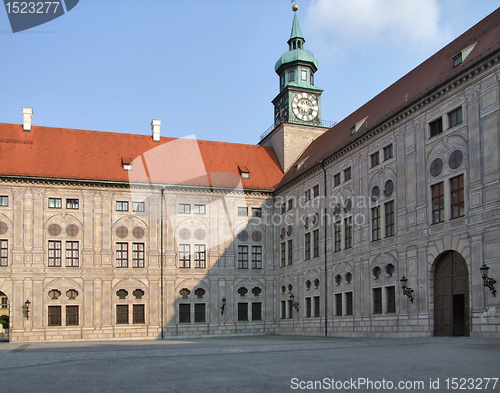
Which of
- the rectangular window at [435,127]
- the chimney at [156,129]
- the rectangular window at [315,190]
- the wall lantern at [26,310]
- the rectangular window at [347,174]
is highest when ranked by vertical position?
the chimney at [156,129]

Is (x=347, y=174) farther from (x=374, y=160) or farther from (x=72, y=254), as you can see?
(x=72, y=254)

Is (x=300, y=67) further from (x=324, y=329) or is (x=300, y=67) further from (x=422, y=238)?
(x=422, y=238)

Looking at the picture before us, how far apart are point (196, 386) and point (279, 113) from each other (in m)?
51.0

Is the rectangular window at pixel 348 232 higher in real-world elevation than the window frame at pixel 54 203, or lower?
lower

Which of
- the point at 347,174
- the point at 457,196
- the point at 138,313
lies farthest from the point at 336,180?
the point at 138,313

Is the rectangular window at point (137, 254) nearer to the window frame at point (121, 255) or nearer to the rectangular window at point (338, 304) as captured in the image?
the window frame at point (121, 255)

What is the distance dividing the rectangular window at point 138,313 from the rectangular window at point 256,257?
10453mm

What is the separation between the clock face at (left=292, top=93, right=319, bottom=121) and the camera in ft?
200

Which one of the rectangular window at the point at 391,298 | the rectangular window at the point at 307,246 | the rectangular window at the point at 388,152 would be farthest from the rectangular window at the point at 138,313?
the rectangular window at the point at 388,152

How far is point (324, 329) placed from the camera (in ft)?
146

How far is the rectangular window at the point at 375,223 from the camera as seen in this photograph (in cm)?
3856

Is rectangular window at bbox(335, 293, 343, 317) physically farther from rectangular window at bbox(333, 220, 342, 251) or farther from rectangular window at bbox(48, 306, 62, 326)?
rectangular window at bbox(48, 306, 62, 326)

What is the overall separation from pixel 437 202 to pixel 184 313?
2676 cm

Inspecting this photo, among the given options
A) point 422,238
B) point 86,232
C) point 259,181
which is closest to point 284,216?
point 259,181
